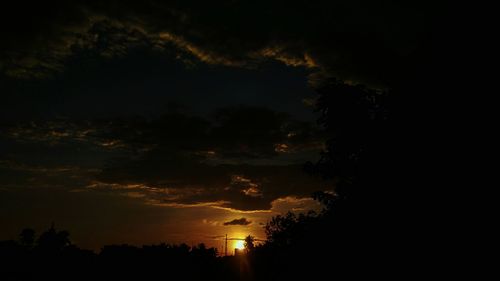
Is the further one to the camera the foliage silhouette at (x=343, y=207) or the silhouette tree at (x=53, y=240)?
the silhouette tree at (x=53, y=240)

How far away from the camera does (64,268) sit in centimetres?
7625

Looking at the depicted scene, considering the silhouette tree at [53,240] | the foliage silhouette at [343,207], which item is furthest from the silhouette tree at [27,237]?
the foliage silhouette at [343,207]

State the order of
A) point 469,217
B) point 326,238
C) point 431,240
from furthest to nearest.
Answer: point 326,238 → point 431,240 → point 469,217

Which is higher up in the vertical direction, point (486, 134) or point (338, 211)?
point (486, 134)

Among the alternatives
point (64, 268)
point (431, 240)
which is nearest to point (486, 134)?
point (431, 240)

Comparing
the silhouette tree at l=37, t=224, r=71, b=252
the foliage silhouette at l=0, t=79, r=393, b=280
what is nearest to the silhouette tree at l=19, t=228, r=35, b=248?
the silhouette tree at l=37, t=224, r=71, b=252

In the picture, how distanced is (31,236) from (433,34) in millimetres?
119460

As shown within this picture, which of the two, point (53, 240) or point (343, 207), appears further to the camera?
point (53, 240)

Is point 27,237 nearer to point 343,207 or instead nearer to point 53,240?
point 53,240

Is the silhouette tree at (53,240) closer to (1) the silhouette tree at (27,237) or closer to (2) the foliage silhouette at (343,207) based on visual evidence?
(1) the silhouette tree at (27,237)

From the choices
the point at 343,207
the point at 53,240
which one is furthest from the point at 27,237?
the point at 343,207

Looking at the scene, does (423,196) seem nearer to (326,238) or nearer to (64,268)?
(326,238)

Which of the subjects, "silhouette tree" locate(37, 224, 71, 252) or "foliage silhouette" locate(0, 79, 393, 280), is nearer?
"foliage silhouette" locate(0, 79, 393, 280)

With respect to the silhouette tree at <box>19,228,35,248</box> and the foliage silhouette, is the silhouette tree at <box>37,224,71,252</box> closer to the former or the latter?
the silhouette tree at <box>19,228,35,248</box>
